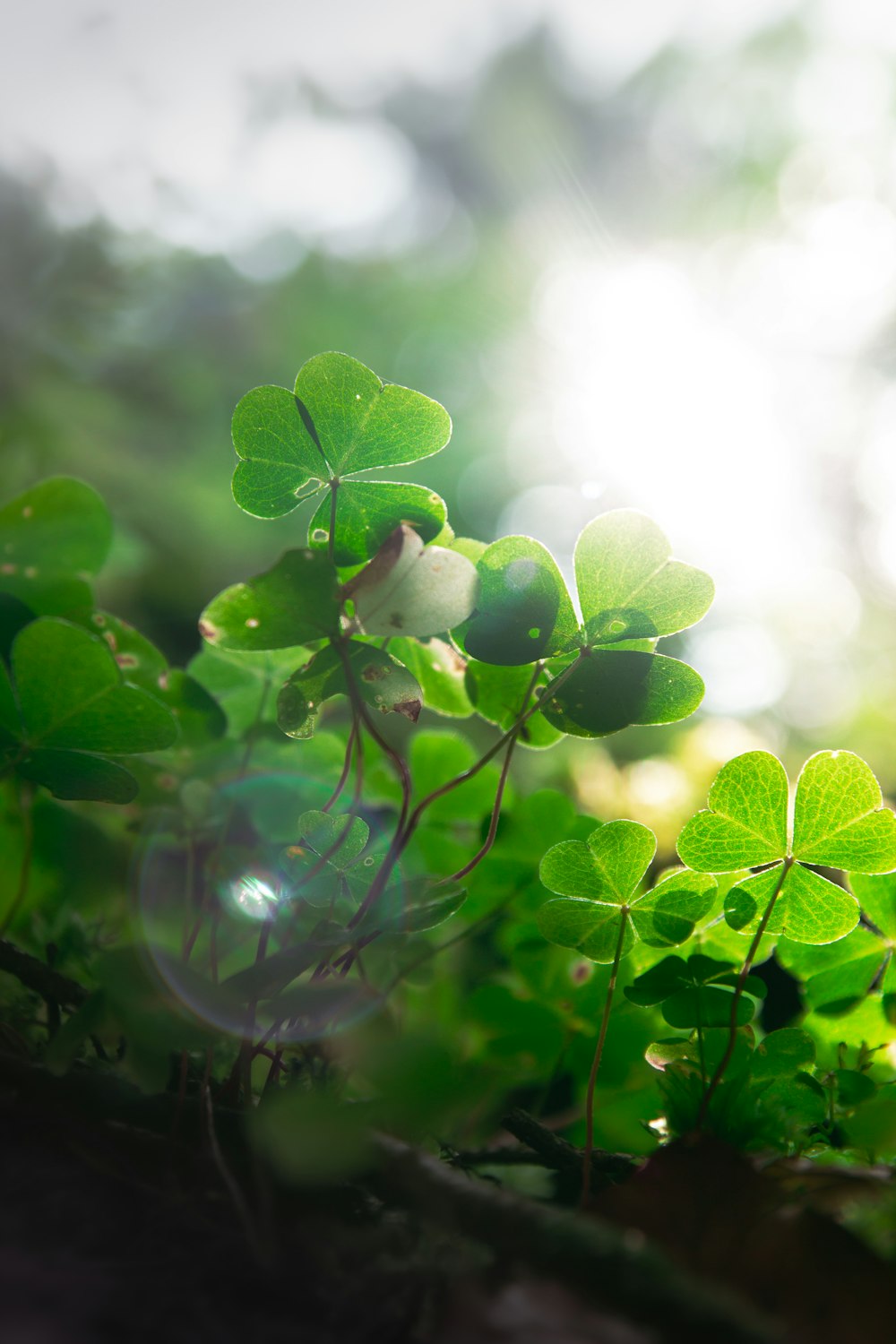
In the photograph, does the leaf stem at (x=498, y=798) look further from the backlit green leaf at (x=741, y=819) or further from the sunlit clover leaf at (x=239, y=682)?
the sunlit clover leaf at (x=239, y=682)

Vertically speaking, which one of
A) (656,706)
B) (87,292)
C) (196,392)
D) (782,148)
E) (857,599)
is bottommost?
(656,706)

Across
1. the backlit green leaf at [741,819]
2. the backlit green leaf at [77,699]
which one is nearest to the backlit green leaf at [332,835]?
the backlit green leaf at [77,699]

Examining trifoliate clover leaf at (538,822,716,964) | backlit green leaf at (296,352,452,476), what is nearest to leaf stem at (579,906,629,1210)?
trifoliate clover leaf at (538,822,716,964)

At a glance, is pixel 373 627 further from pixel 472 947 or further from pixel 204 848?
pixel 472 947

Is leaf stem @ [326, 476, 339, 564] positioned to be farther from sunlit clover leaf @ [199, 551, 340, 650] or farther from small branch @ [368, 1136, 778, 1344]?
small branch @ [368, 1136, 778, 1344]

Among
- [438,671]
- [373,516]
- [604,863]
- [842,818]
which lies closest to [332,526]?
[373,516]

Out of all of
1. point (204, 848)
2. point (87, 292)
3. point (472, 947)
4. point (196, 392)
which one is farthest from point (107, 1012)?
point (196, 392)
